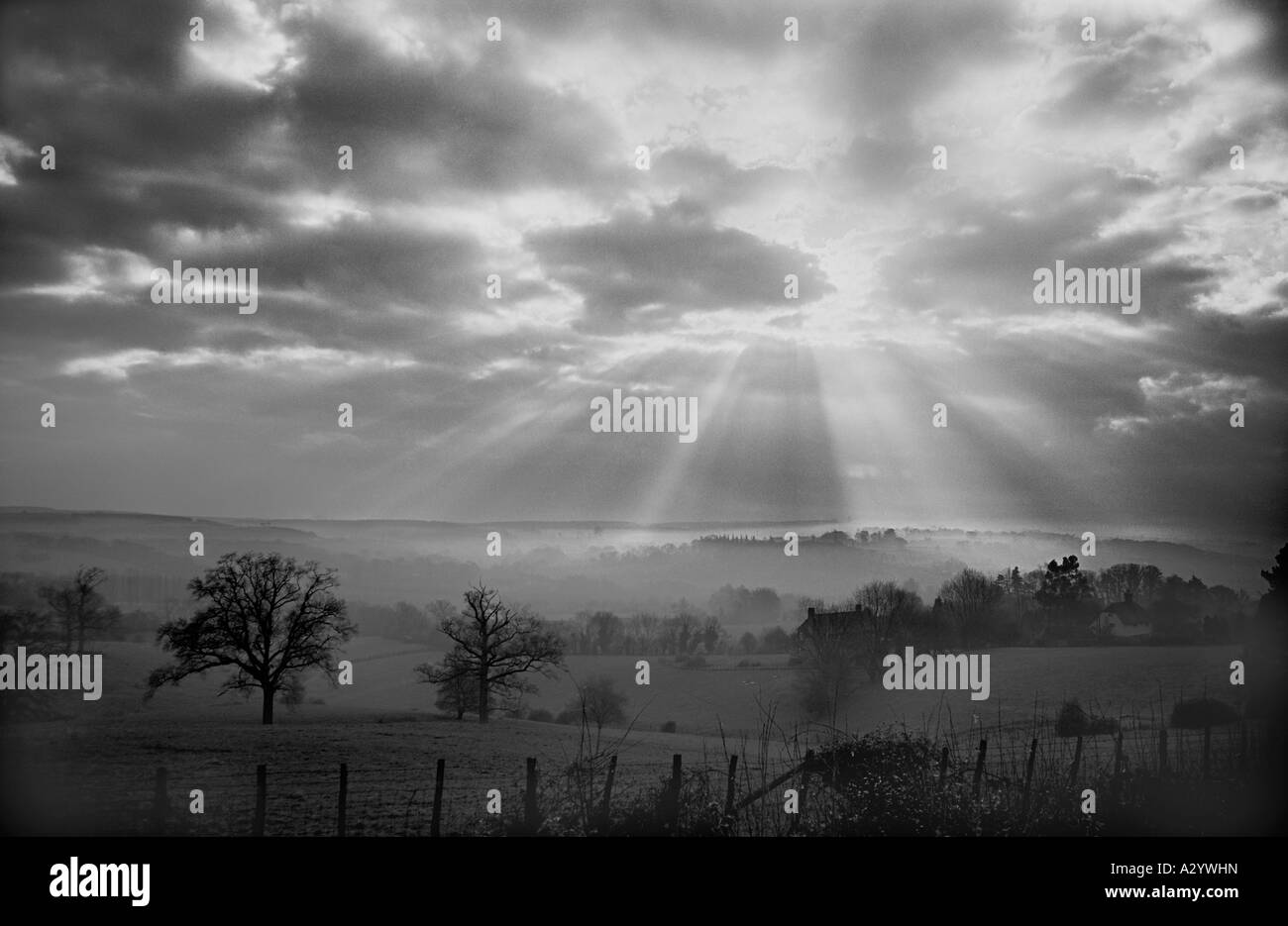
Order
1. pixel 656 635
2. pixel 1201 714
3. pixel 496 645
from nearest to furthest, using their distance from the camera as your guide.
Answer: pixel 1201 714
pixel 496 645
pixel 656 635

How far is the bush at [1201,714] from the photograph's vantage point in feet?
30.4

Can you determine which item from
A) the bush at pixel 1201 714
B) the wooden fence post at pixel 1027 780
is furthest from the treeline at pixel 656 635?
the bush at pixel 1201 714

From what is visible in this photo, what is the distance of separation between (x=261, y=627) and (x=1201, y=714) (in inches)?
578

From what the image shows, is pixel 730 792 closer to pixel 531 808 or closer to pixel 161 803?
pixel 531 808

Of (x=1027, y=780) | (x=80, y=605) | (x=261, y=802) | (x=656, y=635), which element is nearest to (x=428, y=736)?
(x=656, y=635)

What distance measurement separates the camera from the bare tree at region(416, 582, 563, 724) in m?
10.2

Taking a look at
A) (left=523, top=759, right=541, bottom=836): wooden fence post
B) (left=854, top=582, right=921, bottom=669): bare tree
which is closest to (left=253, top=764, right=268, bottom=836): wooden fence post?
(left=523, top=759, right=541, bottom=836): wooden fence post

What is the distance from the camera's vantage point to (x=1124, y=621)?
42.6ft

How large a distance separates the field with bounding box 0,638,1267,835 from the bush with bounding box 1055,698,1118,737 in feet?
0.89

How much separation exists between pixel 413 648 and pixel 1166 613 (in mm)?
12788

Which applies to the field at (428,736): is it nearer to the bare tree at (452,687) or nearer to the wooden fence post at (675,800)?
the bare tree at (452,687)

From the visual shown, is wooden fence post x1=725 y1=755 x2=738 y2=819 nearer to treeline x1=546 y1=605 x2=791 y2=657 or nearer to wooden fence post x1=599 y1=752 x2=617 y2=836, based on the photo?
wooden fence post x1=599 y1=752 x2=617 y2=836
